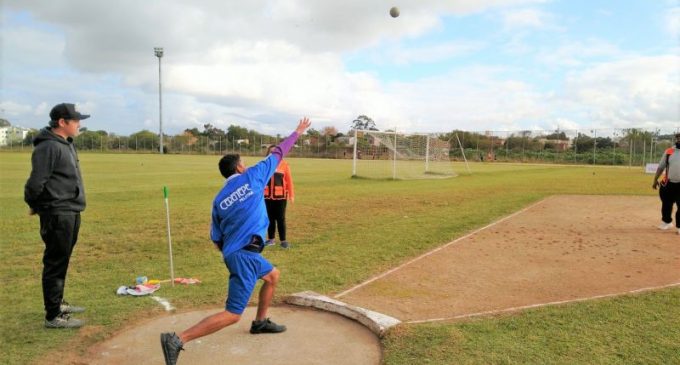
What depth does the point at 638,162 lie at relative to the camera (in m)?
51.7

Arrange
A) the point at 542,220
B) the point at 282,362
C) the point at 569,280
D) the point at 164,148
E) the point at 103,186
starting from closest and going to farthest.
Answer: the point at 282,362, the point at 569,280, the point at 542,220, the point at 103,186, the point at 164,148

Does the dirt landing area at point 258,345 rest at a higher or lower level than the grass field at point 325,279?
lower

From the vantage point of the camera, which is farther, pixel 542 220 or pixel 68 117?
pixel 542 220

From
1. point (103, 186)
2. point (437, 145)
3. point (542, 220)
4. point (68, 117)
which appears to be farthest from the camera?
point (437, 145)

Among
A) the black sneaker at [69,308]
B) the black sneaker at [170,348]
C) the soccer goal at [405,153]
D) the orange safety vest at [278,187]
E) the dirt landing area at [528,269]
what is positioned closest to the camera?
the black sneaker at [170,348]

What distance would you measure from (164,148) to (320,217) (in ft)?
250

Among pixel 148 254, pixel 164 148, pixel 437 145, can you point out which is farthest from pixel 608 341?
pixel 164 148

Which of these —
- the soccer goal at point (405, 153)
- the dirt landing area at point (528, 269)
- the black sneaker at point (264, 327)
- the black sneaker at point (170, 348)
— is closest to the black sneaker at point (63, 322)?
the black sneaker at point (170, 348)

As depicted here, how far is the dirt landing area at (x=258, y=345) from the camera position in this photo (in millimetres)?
4496

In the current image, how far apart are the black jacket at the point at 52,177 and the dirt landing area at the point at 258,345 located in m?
1.48

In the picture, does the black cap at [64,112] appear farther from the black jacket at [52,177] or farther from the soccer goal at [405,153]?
the soccer goal at [405,153]

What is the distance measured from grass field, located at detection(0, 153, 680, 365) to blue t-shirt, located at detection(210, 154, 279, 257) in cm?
164

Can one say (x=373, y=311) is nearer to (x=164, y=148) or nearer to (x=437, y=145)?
(x=437, y=145)

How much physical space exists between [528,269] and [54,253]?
6.26 metres
